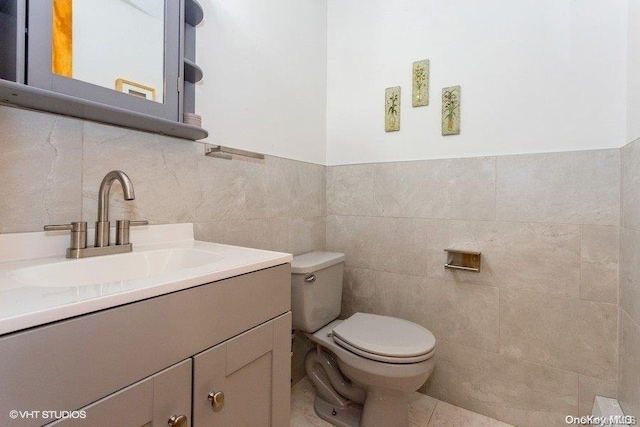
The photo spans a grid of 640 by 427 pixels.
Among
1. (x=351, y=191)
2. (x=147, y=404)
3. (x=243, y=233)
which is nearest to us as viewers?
(x=147, y=404)

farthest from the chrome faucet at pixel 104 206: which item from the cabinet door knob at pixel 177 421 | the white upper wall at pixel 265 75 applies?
the cabinet door knob at pixel 177 421

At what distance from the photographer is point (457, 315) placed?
5.13 feet

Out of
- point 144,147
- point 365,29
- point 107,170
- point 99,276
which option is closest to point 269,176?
point 144,147

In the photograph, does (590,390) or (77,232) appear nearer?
(77,232)

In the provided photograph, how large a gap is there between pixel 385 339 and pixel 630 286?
36.8 inches

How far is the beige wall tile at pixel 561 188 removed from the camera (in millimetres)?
1264

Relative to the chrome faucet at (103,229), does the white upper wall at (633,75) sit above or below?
above

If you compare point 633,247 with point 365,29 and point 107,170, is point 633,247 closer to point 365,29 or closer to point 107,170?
point 365,29

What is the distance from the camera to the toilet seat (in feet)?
3.97

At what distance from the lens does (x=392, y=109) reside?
5.69ft

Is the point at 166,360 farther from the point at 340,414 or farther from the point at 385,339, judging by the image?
the point at 340,414

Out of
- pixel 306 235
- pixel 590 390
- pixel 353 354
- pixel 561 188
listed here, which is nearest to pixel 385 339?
pixel 353 354

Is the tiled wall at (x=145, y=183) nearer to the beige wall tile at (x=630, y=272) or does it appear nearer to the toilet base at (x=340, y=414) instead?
the toilet base at (x=340, y=414)

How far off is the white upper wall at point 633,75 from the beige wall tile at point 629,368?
27.8 inches
